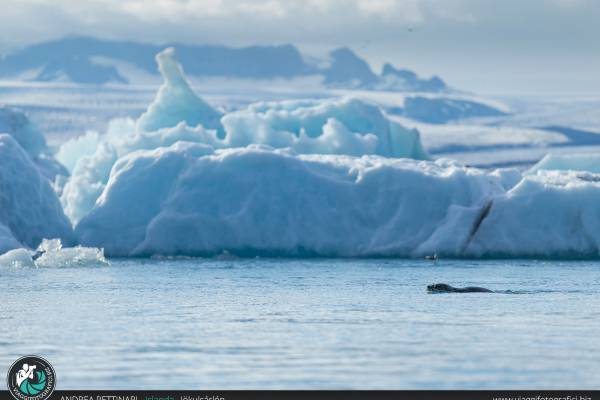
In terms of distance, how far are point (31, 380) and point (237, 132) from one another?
3776cm

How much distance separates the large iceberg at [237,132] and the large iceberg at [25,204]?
712 centimetres

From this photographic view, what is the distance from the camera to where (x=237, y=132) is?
174ft

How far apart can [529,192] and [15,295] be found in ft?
59.4

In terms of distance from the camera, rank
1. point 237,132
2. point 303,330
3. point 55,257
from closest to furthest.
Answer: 1. point 303,330
2. point 55,257
3. point 237,132

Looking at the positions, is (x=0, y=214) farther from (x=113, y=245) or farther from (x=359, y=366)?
(x=359, y=366)

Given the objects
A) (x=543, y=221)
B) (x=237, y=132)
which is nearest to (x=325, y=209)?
(x=543, y=221)

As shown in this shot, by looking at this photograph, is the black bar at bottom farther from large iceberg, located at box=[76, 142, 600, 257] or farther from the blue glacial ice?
large iceberg, located at box=[76, 142, 600, 257]

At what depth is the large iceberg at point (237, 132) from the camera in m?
51.0

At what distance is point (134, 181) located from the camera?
43312 millimetres

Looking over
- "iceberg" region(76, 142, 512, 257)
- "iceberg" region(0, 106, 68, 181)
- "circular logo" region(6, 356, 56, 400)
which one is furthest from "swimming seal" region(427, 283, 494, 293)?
"iceberg" region(0, 106, 68, 181)

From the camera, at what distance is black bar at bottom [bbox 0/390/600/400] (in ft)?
48.6

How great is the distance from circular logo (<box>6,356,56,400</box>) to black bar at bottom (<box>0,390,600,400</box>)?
0.41 ft

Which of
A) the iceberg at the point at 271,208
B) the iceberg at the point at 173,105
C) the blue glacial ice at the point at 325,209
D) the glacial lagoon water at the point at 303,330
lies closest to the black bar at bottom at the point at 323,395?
the glacial lagoon water at the point at 303,330

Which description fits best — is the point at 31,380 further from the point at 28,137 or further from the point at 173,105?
the point at 28,137
